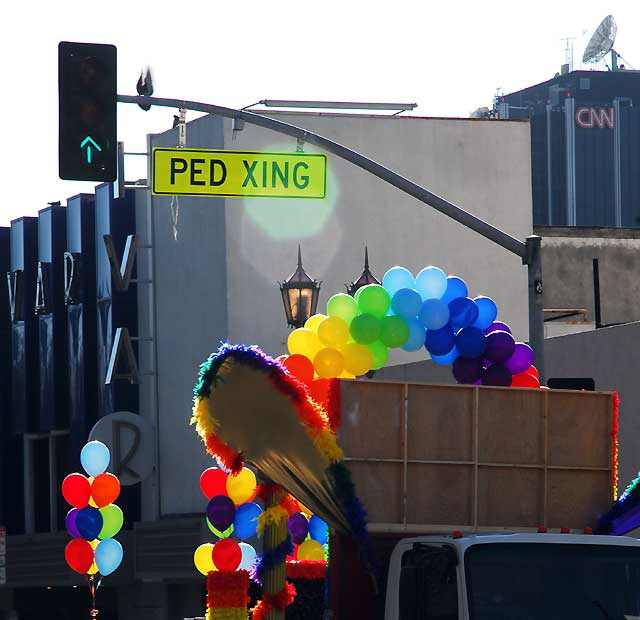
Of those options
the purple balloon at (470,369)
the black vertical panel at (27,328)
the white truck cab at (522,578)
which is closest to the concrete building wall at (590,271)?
the black vertical panel at (27,328)

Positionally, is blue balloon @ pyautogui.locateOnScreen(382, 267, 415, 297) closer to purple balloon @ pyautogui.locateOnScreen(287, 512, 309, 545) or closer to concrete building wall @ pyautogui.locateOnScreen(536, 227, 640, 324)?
purple balloon @ pyautogui.locateOnScreen(287, 512, 309, 545)

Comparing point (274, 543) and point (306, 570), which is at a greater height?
point (274, 543)

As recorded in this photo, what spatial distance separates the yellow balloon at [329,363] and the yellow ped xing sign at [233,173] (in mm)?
3459

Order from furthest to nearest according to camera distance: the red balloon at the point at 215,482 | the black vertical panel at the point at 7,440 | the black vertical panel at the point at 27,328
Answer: the black vertical panel at the point at 7,440 < the black vertical panel at the point at 27,328 < the red balloon at the point at 215,482

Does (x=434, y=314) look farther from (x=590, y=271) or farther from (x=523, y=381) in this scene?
(x=590, y=271)

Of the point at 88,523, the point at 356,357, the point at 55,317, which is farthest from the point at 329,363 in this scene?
the point at 55,317

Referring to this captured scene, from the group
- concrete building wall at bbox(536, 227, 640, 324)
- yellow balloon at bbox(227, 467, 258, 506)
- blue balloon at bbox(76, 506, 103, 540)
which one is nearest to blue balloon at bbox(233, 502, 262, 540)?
yellow balloon at bbox(227, 467, 258, 506)

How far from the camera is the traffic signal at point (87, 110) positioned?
54.0ft

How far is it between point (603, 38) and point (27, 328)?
10780cm

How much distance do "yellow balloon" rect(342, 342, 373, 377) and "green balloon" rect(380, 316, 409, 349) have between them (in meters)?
0.20

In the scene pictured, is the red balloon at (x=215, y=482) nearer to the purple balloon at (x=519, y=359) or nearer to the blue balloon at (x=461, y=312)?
the blue balloon at (x=461, y=312)

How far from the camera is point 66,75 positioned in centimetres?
1653

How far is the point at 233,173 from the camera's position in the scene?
59.3 ft

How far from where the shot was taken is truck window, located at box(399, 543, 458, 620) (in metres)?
10.3
